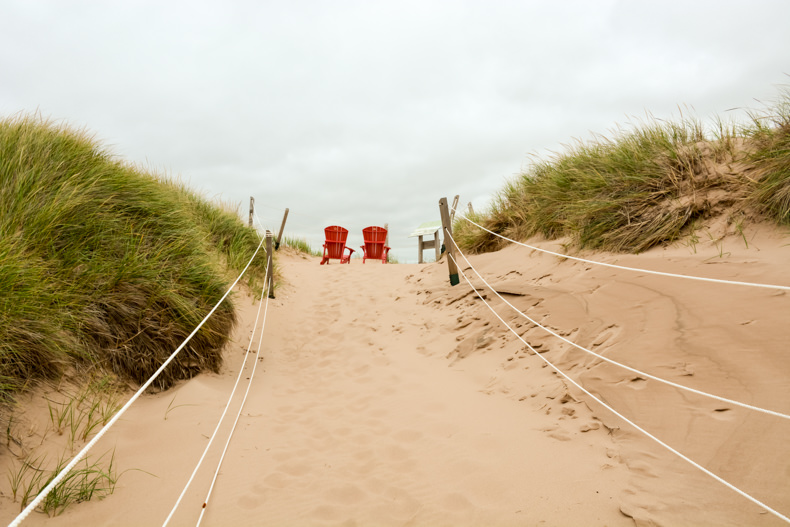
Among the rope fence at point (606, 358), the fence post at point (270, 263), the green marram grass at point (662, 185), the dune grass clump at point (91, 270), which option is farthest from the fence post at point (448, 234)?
the dune grass clump at point (91, 270)

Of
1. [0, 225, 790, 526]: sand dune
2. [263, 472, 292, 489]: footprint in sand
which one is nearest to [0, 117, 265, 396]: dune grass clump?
[0, 225, 790, 526]: sand dune

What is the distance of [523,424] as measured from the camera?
10.2 ft

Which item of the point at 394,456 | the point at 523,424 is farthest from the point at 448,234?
the point at 394,456

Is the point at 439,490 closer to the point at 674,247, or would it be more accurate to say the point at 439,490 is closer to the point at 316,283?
the point at 674,247

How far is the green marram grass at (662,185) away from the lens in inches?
163

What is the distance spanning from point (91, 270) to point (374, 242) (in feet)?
30.4

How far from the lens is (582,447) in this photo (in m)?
2.69

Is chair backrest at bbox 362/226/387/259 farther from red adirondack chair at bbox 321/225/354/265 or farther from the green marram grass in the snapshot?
the green marram grass

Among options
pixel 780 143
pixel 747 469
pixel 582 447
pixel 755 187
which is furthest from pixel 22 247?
pixel 780 143

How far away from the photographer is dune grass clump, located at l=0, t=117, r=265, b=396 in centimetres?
285

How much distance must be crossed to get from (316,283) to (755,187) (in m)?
6.32

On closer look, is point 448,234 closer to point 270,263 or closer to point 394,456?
point 270,263

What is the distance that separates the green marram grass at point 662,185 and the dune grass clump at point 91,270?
12.3 ft

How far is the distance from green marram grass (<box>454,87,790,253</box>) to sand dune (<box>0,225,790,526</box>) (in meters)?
0.33
